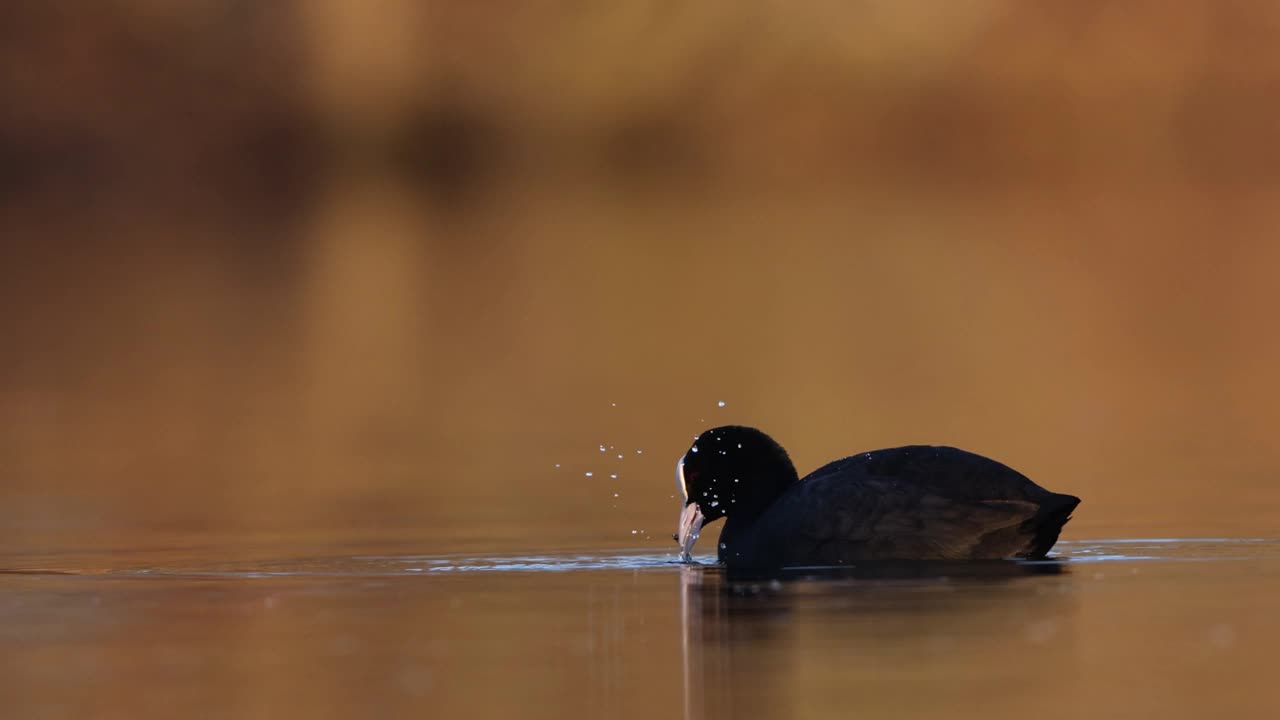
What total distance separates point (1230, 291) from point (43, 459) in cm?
1615

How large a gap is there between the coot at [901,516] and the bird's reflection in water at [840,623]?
0.47ft

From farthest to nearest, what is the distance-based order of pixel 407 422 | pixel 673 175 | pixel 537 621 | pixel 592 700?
pixel 673 175 → pixel 407 422 → pixel 537 621 → pixel 592 700

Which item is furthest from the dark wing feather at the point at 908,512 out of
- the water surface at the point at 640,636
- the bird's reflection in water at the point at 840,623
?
the water surface at the point at 640,636

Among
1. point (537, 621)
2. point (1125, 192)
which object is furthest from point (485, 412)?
point (1125, 192)

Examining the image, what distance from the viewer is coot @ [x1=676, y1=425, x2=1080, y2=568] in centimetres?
1261

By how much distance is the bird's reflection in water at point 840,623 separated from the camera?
9242mm

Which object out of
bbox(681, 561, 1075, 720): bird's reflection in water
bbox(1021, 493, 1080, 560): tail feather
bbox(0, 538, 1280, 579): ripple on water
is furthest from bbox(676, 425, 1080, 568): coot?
bbox(0, 538, 1280, 579): ripple on water

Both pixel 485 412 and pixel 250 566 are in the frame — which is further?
pixel 485 412

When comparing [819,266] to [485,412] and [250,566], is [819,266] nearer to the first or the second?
[485,412]

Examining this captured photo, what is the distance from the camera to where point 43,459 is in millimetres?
17734

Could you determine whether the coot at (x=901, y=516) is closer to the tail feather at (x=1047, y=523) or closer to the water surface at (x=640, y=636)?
the tail feather at (x=1047, y=523)

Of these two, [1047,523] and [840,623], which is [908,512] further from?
[840,623]

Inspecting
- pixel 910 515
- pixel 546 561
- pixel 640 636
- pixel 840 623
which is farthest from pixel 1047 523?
pixel 640 636

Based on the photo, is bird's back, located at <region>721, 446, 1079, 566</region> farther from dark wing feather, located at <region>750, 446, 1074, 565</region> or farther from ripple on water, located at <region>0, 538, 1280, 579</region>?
ripple on water, located at <region>0, 538, 1280, 579</region>
